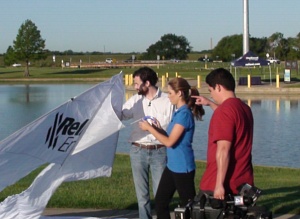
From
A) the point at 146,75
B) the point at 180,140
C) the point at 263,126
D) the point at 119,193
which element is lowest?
the point at 263,126

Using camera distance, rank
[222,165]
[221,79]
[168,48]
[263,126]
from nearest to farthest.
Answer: [222,165], [221,79], [263,126], [168,48]

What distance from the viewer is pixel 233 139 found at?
230 inches

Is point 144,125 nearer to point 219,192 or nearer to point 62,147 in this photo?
point 62,147

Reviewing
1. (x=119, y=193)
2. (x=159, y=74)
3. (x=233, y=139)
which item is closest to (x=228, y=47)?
(x=159, y=74)

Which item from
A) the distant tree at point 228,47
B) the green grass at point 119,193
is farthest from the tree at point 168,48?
the green grass at point 119,193

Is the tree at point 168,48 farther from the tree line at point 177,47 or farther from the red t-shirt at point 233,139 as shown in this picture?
the red t-shirt at point 233,139

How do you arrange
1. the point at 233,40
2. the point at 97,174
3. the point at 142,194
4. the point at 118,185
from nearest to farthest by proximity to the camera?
the point at 142,194 → the point at 97,174 → the point at 118,185 → the point at 233,40

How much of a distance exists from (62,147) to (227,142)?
2404 millimetres

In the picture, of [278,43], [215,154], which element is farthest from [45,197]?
[278,43]

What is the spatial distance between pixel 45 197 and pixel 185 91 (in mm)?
1835

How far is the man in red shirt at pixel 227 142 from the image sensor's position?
578 centimetres

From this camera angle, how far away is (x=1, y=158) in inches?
284

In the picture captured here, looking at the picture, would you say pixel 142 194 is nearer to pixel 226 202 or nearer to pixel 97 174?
pixel 97 174

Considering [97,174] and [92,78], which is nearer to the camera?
[97,174]
